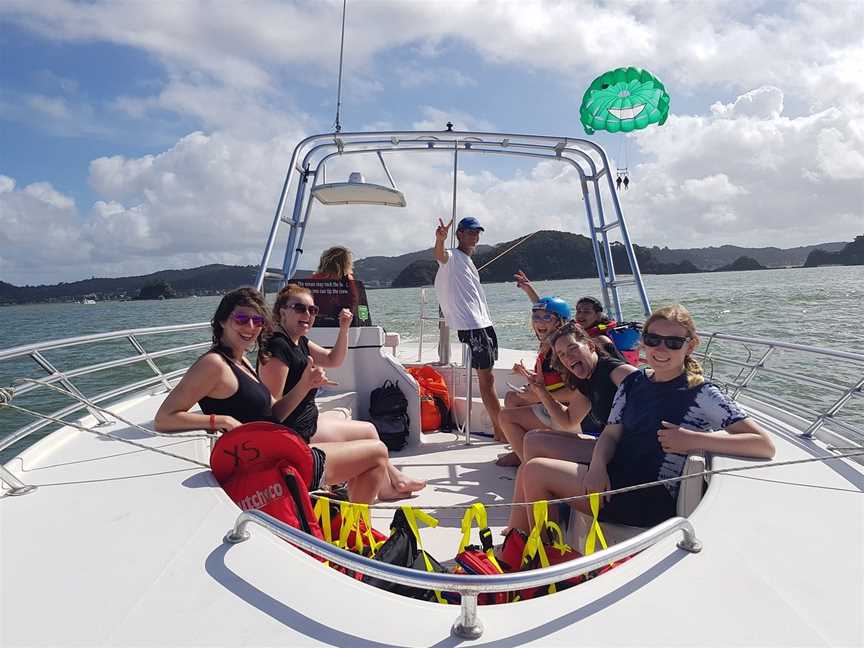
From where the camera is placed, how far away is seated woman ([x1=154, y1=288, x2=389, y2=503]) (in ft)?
6.61

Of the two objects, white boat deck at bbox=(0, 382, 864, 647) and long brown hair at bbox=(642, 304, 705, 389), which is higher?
long brown hair at bbox=(642, 304, 705, 389)

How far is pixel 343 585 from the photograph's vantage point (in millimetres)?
1246

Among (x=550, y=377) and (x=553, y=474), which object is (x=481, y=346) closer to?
(x=550, y=377)

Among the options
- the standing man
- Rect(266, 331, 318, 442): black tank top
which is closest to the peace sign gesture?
the standing man

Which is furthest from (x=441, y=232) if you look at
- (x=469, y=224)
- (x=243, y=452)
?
(x=243, y=452)

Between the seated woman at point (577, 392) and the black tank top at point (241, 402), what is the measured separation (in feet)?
3.86

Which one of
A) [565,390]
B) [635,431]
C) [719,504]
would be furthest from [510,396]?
[719,504]

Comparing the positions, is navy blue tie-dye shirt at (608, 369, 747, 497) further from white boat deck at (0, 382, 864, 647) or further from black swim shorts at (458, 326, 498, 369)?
black swim shorts at (458, 326, 498, 369)

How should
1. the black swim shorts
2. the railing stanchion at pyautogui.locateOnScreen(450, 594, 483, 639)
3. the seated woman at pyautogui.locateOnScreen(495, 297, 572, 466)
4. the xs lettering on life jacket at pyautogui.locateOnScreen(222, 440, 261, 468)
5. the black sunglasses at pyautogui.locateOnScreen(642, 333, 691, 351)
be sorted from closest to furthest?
the railing stanchion at pyautogui.locateOnScreen(450, 594, 483, 639) → the xs lettering on life jacket at pyautogui.locateOnScreen(222, 440, 261, 468) → the black sunglasses at pyautogui.locateOnScreen(642, 333, 691, 351) → the seated woman at pyautogui.locateOnScreen(495, 297, 572, 466) → the black swim shorts

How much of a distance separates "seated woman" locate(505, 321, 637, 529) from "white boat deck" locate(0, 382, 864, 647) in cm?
68

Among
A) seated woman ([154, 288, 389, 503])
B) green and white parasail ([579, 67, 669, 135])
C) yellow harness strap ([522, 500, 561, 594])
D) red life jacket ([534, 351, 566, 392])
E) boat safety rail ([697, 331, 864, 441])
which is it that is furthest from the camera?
green and white parasail ([579, 67, 669, 135])

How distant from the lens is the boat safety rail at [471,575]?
1.07 m

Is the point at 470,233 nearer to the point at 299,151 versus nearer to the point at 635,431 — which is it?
the point at 299,151

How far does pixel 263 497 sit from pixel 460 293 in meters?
2.37
